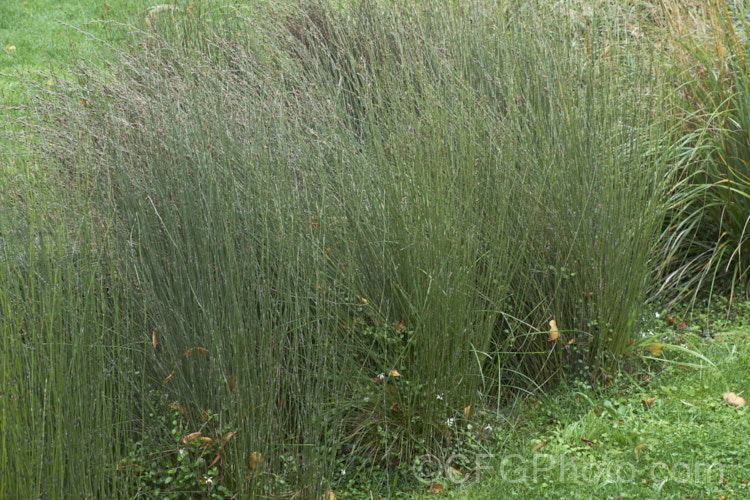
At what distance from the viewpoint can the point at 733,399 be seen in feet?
10.4

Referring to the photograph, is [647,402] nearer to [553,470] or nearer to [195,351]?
[553,470]

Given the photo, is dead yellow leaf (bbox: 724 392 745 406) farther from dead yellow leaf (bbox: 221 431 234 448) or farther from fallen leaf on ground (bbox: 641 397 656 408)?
dead yellow leaf (bbox: 221 431 234 448)

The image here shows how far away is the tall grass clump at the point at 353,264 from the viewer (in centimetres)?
254

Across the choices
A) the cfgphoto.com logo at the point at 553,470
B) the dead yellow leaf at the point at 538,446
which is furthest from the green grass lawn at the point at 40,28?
the dead yellow leaf at the point at 538,446

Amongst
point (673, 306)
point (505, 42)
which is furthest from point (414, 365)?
point (505, 42)

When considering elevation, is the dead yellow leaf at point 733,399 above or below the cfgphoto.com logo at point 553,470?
below

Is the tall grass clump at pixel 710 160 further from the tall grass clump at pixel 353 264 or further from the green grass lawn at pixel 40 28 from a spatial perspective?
the green grass lawn at pixel 40 28

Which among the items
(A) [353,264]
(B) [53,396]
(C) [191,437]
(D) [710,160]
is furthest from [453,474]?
(D) [710,160]

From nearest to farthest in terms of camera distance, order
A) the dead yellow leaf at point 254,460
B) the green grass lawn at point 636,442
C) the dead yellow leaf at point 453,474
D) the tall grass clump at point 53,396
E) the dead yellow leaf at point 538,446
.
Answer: the tall grass clump at point 53,396 < the dead yellow leaf at point 254,460 < the green grass lawn at point 636,442 < the dead yellow leaf at point 453,474 < the dead yellow leaf at point 538,446

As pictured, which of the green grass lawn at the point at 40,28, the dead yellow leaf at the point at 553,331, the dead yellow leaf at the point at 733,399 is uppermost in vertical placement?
the green grass lawn at the point at 40,28

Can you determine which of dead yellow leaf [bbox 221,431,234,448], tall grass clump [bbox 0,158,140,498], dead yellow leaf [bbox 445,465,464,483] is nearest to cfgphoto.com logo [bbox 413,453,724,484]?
dead yellow leaf [bbox 445,465,464,483]

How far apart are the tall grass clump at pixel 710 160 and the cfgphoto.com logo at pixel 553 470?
4.89 feet

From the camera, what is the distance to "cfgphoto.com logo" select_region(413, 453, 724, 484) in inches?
106

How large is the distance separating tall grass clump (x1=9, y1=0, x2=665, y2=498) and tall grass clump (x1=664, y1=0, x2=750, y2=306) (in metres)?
0.61
